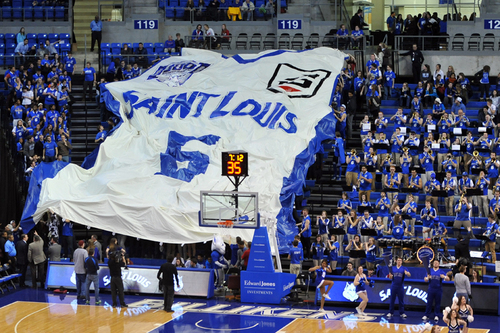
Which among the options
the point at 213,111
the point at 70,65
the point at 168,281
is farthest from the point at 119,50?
the point at 168,281

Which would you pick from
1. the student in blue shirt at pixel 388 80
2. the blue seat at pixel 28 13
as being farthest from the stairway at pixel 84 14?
the student in blue shirt at pixel 388 80

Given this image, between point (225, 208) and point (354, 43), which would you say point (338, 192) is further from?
point (354, 43)

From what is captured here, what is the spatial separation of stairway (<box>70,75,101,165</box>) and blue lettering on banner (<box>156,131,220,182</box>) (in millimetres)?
4335

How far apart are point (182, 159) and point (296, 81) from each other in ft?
20.4

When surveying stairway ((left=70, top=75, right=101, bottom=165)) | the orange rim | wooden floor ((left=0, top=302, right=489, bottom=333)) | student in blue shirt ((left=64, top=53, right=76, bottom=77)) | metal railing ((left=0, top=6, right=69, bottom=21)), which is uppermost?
metal railing ((left=0, top=6, right=69, bottom=21))

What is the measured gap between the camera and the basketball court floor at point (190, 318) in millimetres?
20453

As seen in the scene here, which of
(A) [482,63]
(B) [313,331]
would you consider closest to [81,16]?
(A) [482,63]

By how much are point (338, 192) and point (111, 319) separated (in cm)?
1131

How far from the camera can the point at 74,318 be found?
2145 cm

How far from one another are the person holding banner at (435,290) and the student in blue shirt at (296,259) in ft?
14.2

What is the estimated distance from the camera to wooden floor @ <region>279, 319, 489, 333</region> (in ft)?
66.5

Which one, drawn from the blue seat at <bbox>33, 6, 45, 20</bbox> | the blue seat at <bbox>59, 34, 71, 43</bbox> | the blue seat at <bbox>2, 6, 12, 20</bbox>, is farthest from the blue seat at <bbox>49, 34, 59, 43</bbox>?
the blue seat at <bbox>2, 6, 12, 20</bbox>

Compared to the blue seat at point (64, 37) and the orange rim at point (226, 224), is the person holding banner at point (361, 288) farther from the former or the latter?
the blue seat at point (64, 37)

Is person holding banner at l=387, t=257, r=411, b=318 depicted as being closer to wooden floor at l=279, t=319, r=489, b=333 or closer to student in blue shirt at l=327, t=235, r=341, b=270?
wooden floor at l=279, t=319, r=489, b=333
